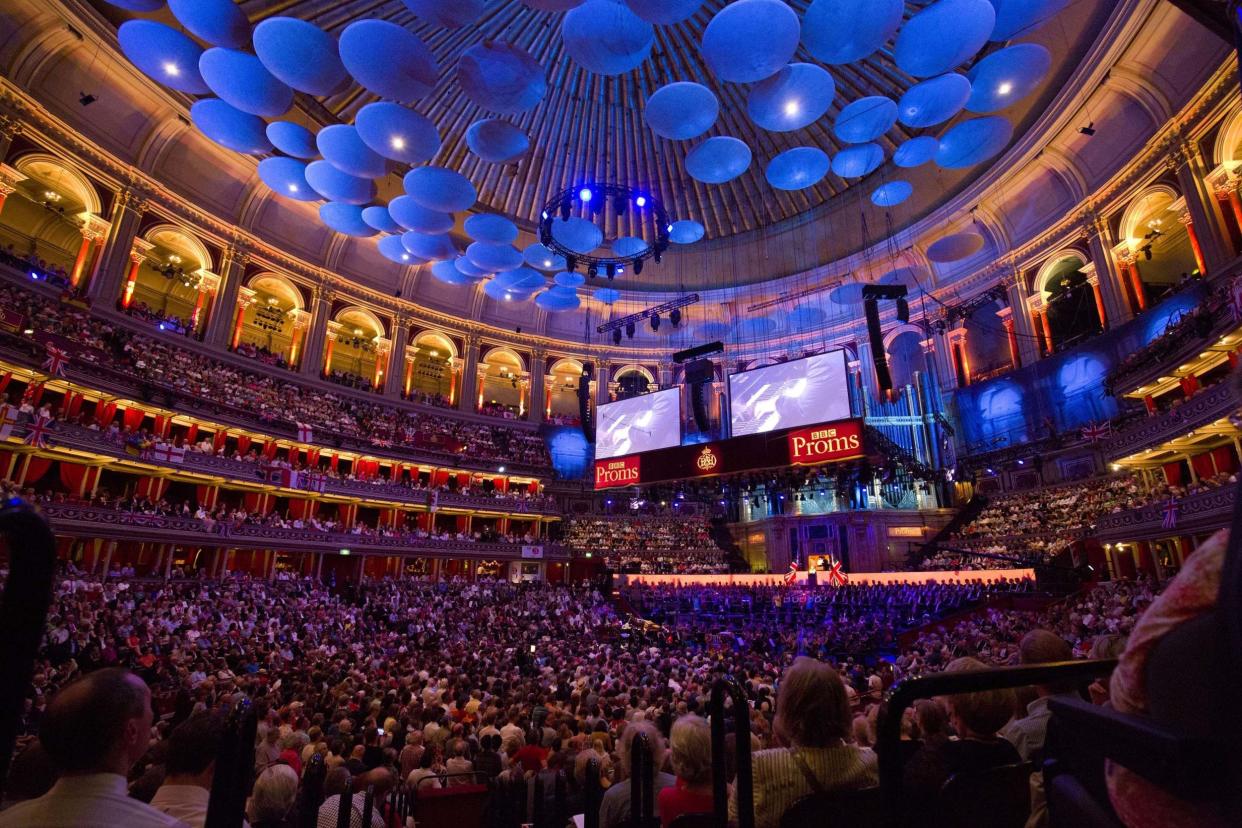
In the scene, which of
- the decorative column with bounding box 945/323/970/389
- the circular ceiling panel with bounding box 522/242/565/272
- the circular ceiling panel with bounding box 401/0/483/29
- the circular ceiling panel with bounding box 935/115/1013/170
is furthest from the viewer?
the decorative column with bounding box 945/323/970/389

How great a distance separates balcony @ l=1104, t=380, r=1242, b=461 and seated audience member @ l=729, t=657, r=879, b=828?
17.0m

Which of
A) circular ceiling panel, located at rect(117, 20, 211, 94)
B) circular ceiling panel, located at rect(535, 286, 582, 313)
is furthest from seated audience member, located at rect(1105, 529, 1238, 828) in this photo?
circular ceiling panel, located at rect(535, 286, 582, 313)

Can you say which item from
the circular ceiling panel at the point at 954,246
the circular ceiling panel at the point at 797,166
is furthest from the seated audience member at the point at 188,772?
the circular ceiling panel at the point at 954,246

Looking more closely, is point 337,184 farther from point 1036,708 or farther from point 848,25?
point 1036,708

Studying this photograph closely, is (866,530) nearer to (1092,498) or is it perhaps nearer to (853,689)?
(1092,498)

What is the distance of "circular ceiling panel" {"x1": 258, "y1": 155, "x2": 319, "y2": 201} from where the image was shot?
18.4m

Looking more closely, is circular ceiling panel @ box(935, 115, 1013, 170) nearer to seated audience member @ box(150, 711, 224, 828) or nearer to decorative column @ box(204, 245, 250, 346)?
seated audience member @ box(150, 711, 224, 828)

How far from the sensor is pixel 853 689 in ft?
35.5

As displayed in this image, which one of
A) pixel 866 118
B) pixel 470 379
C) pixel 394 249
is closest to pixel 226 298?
pixel 394 249

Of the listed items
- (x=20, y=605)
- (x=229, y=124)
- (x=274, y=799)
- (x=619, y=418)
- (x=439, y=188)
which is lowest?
(x=274, y=799)

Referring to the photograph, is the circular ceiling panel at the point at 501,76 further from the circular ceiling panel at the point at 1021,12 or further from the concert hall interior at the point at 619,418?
the circular ceiling panel at the point at 1021,12

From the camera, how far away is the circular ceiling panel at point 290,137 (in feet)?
53.8

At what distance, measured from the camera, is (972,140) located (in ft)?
52.5

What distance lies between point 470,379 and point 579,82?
17.7 meters
